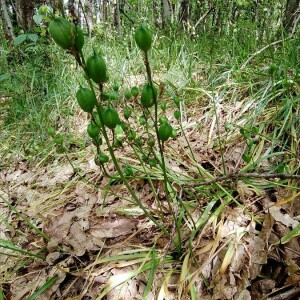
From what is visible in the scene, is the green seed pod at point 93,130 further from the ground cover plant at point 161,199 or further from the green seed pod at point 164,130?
the green seed pod at point 164,130

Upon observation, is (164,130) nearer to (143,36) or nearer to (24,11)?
(143,36)

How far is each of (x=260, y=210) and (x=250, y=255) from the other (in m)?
0.21

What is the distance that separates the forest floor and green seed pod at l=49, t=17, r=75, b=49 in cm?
63

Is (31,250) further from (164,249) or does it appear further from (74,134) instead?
(74,134)

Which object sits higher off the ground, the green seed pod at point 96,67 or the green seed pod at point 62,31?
the green seed pod at point 62,31

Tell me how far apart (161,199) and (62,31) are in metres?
0.93

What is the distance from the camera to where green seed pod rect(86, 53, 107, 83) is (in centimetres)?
52

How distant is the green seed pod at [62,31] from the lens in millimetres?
467

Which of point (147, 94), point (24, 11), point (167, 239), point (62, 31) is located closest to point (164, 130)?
point (147, 94)

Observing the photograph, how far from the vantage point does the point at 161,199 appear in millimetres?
1280

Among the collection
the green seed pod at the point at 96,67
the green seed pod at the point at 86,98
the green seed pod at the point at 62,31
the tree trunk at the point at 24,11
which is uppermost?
the green seed pod at the point at 62,31

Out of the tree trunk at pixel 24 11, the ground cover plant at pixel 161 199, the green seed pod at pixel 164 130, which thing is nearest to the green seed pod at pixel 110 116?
the ground cover plant at pixel 161 199

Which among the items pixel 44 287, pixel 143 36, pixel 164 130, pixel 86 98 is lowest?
pixel 44 287

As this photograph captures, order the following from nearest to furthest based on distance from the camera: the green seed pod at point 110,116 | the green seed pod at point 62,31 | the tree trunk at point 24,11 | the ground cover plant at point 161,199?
1. the green seed pod at point 62,31
2. the green seed pod at point 110,116
3. the ground cover plant at point 161,199
4. the tree trunk at point 24,11
